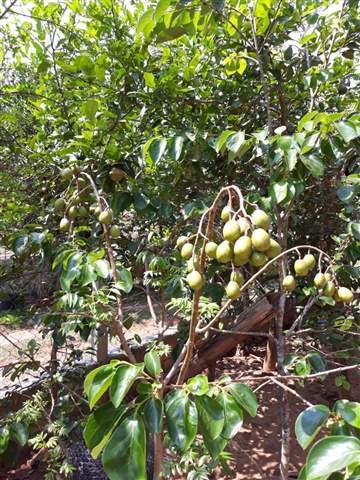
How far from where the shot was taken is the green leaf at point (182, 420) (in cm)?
72

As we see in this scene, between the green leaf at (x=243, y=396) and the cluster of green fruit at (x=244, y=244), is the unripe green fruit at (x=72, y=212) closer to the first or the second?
the cluster of green fruit at (x=244, y=244)

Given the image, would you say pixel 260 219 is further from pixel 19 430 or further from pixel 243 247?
pixel 19 430

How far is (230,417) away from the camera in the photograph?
801 millimetres

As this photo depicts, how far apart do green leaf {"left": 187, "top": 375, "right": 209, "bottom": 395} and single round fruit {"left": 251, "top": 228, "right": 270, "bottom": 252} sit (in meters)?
0.29

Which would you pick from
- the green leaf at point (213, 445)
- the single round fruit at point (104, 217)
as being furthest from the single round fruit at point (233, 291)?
the single round fruit at point (104, 217)

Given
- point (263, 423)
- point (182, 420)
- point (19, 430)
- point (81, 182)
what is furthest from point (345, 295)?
point (263, 423)

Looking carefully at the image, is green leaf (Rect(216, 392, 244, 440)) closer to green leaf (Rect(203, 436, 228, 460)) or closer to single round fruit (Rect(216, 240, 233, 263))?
green leaf (Rect(203, 436, 228, 460))

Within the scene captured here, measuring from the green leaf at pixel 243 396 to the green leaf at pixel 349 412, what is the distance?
166 mm

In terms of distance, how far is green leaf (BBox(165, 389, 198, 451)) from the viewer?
2.38 feet

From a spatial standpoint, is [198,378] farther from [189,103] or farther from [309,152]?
[189,103]

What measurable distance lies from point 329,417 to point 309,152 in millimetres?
692

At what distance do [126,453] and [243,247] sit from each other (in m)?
0.42

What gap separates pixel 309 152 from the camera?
3.69ft

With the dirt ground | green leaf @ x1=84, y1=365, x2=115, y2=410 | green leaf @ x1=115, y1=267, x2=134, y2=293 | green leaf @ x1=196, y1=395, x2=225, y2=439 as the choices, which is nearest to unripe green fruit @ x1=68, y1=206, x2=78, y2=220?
green leaf @ x1=115, y1=267, x2=134, y2=293
